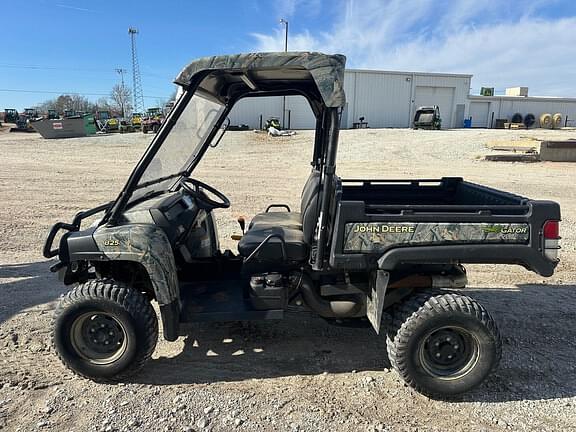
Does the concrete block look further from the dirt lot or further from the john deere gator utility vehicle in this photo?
the john deere gator utility vehicle

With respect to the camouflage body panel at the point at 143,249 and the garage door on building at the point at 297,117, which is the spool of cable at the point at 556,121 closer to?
the garage door on building at the point at 297,117

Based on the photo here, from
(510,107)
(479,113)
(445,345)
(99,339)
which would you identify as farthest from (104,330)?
(510,107)

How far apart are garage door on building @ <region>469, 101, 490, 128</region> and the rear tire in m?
42.3

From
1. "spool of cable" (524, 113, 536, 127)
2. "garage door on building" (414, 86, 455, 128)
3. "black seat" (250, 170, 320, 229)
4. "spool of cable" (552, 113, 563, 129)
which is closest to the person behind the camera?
"black seat" (250, 170, 320, 229)

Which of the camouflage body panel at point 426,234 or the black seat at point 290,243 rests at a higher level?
the camouflage body panel at point 426,234

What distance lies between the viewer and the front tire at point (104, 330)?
2857mm

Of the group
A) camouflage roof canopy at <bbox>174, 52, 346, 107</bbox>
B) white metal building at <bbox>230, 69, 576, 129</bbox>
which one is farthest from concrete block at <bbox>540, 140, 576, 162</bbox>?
white metal building at <bbox>230, 69, 576, 129</bbox>

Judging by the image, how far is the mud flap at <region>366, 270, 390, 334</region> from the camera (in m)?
2.86

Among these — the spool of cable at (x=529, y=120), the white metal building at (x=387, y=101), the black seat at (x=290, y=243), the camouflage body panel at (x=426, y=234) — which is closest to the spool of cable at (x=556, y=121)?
the spool of cable at (x=529, y=120)

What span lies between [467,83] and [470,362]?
39586 mm

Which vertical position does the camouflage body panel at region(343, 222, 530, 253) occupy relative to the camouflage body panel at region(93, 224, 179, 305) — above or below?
above

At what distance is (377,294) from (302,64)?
1549 millimetres

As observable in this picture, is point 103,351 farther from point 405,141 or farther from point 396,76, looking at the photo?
point 396,76

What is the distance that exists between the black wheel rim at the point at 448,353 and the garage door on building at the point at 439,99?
120 ft
